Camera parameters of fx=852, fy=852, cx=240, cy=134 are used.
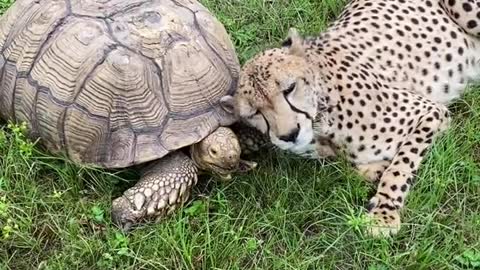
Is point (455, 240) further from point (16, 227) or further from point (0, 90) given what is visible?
point (0, 90)

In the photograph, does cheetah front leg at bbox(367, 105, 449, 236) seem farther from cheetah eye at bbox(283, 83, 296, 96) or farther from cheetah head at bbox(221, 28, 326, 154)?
cheetah eye at bbox(283, 83, 296, 96)

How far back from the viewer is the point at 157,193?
13.4 feet

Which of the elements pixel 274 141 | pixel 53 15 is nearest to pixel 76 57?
pixel 53 15

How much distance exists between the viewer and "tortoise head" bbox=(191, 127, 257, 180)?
4137 mm

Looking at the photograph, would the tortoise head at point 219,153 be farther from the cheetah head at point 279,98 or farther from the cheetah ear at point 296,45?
the cheetah ear at point 296,45

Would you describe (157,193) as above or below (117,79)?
below

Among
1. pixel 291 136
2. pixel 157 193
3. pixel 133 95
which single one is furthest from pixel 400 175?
pixel 133 95

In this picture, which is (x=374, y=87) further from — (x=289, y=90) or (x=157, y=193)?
(x=157, y=193)

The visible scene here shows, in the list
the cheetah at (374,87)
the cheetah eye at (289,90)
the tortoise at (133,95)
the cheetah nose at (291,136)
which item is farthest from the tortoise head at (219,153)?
the cheetah eye at (289,90)

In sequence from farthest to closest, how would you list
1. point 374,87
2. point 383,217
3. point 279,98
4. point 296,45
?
point 374,87 → point 296,45 → point 383,217 → point 279,98

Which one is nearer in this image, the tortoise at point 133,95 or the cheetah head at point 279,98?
the cheetah head at point 279,98

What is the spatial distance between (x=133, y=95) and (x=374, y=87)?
123 cm

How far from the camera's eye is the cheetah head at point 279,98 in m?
3.91

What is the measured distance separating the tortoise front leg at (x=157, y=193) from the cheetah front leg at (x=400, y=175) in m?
0.92
